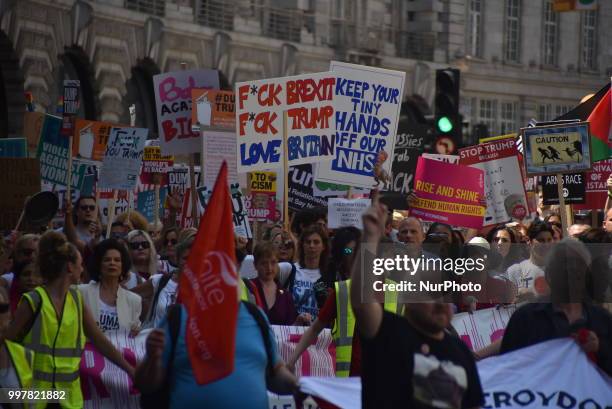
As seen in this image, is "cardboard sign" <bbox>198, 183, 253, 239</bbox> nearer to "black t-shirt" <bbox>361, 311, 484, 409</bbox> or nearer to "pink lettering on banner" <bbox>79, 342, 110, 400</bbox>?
"pink lettering on banner" <bbox>79, 342, 110, 400</bbox>

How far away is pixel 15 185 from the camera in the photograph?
39.6ft

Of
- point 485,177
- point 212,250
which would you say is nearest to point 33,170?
point 485,177

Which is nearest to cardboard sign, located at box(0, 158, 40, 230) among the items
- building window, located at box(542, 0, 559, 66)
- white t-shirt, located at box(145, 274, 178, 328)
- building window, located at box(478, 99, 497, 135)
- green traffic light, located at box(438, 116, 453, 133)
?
white t-shirt, located at box(145, 274, 178, 328)

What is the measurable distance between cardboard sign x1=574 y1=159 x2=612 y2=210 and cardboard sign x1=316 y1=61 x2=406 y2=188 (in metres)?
2.29

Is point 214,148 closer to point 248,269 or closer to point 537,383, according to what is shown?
point 248,269

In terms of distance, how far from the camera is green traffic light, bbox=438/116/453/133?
18.6 meters

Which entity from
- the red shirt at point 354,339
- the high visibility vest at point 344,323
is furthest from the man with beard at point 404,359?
the red shirt at point 354,339

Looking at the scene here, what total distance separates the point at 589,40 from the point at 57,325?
43.7 m

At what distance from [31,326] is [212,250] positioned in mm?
1305

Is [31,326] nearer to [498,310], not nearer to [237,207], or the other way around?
[498,310]

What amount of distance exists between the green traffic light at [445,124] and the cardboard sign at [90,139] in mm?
4148

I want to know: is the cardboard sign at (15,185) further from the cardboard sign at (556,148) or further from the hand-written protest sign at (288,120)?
the cardboard sign at (556,148)

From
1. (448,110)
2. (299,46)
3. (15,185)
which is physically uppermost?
(299,46)

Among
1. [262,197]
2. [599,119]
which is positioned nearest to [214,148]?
[262,197]
